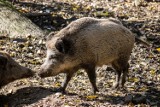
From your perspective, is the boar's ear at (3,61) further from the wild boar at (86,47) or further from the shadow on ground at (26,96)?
the wild boar at (86,47)

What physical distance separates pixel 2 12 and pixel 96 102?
471 centimetres

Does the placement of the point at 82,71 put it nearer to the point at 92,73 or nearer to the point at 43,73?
the point at 92,73

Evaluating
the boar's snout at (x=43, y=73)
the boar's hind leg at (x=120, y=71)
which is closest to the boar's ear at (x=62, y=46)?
the boar's snout at (x=43, y=73)

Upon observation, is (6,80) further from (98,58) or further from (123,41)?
(123,41)

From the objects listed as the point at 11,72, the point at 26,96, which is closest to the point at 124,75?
the point at 26,96

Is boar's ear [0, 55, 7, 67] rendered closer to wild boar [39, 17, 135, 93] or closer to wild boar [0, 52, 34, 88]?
wild boar [0, 52, 34, 88]

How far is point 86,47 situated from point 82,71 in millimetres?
1485

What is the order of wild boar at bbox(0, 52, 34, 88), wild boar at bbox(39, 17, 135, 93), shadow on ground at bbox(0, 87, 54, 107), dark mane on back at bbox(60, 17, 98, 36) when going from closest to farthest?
shadow on ground at bbox(0, 87, 54, 107), wild boar at bbox(39, 17, 135, 93), dark mane on back at bbox(60, 17, 98, 36), wild boar at bbox(0, 52, 34, 88)

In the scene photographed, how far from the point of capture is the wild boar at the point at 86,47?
7367mm

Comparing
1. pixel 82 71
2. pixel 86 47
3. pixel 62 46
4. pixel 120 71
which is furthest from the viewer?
pixel 82 71

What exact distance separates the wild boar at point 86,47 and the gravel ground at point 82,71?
0.38 m

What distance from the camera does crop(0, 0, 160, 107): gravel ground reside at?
7.21m

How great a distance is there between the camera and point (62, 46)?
7258mm

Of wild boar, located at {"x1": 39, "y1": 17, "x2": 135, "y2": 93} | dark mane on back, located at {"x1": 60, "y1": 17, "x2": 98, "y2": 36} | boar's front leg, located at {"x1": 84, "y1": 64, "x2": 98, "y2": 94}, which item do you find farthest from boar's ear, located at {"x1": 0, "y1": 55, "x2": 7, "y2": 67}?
boar's front leg, located at {"x1": 84, "y1": 64, "x2": 98, "y2": 94}
